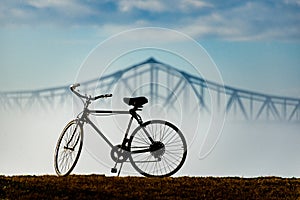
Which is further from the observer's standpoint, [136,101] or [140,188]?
[136,101]

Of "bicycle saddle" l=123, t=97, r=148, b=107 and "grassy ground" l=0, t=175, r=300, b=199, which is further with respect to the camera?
"bicycle saddle" l=123, t=97, r=148, b=107

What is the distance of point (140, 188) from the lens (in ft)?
37.0

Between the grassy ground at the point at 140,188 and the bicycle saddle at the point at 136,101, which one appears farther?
the bicycle saddle at the point at 136,101

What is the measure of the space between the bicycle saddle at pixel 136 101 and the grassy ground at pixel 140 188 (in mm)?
1204

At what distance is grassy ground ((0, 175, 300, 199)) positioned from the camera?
35.9 feet

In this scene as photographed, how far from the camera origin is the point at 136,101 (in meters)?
11.6

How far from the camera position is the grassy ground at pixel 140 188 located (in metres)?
11.0

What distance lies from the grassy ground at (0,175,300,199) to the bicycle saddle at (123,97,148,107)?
120cm

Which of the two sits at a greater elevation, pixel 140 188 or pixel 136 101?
pixel 136 101

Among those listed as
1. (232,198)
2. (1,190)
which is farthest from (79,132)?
(232,198)

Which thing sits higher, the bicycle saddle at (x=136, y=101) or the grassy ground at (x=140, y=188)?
the bicycle saddle at (x=136, y=101)

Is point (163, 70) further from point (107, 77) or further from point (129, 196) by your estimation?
point (129, 196)

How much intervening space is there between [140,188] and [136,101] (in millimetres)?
1352

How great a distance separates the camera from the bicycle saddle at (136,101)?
11570mm
